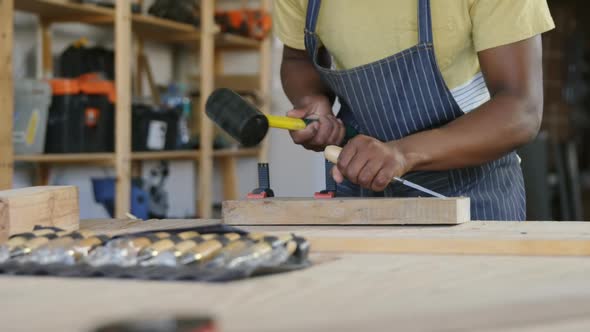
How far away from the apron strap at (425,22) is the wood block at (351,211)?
57 centimetres

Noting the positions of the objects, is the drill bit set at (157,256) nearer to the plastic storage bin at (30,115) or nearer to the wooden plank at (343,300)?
the wooden plank at (343,300)

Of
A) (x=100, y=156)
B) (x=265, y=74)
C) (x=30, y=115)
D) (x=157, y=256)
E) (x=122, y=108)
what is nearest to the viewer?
(x=157, y=256)

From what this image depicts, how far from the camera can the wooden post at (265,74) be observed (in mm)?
6582

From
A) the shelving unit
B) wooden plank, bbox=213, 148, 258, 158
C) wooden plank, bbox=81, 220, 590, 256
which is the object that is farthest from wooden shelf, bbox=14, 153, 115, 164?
wooden plank, bbox=81, 220, 590, 256

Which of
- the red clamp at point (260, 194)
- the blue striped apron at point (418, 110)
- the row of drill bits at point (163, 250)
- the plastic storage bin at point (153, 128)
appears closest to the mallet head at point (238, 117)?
the red clamp at point (260, 194)

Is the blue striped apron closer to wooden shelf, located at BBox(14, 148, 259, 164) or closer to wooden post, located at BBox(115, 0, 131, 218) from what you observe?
wooden shelf, located at BBox(14, 148, 259, 164)

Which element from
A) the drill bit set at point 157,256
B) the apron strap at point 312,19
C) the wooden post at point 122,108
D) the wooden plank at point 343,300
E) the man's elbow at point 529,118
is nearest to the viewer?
the wooden plank at point 343,300

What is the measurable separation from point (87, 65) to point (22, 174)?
73 centimetres

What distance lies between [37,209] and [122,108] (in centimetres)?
349

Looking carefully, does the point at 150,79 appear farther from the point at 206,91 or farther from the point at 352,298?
the point at 352,298

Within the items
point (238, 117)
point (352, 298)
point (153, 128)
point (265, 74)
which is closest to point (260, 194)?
point (238, 117)

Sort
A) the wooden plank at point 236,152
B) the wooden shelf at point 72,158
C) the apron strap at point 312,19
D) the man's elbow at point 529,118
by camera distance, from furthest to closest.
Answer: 1. the wooden plank at point 236,152
2. the wooden shelf at point 72,158
3. the apron strap at point 312,19
4. the man's elbow at point 529,118

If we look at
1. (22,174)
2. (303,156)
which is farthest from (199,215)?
(22,174)

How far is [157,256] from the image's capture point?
1.07m
